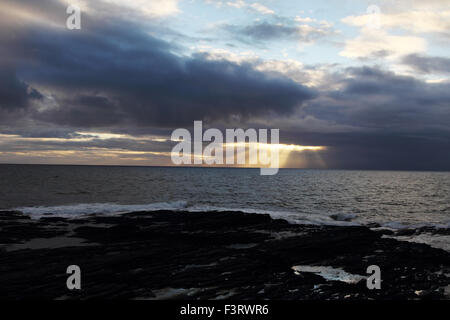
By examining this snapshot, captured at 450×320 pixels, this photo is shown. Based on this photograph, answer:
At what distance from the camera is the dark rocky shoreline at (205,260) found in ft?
39.1

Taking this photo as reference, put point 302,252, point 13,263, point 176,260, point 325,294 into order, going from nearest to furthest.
A: point 325,294, point 13,263, point 176,260, point 302,252

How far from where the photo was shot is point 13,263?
1480cm

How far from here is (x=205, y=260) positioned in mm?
15828

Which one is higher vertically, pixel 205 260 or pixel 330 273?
pixel 205 260

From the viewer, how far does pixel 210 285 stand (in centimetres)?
1245

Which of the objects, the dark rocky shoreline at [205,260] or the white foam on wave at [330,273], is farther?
the white foam on wave at [330,273]

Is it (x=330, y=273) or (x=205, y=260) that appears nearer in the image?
(x=330, y=273)

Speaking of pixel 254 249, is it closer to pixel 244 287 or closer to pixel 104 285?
pixel 244 287

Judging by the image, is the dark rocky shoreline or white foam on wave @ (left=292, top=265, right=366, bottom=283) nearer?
the dark rocky shoreline

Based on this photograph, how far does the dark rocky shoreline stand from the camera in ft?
39.1
